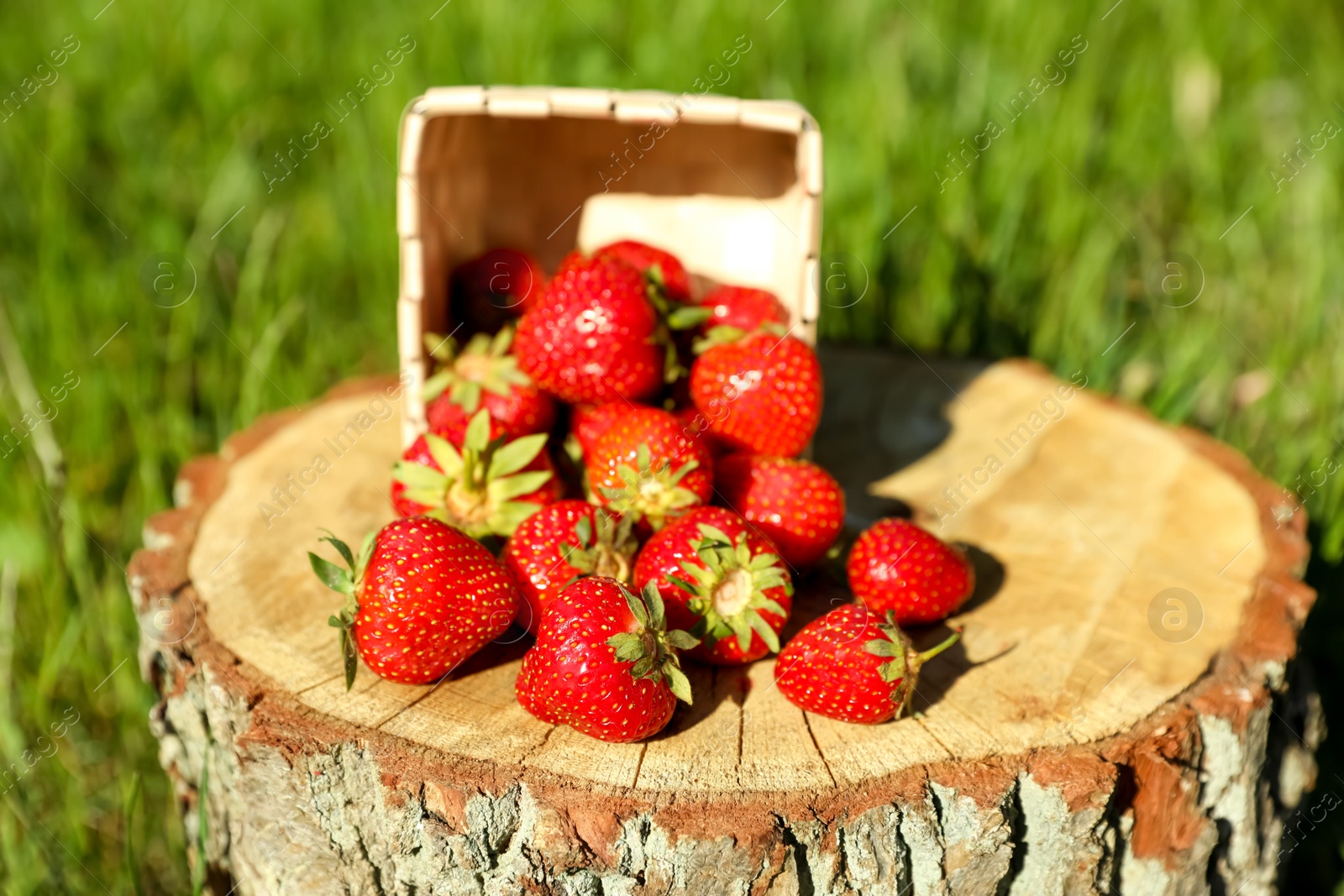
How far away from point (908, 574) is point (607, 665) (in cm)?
44

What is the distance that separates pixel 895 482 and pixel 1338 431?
0.99m

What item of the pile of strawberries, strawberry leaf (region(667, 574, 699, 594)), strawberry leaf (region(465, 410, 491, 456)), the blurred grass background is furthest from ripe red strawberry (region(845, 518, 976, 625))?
the blurred grass background

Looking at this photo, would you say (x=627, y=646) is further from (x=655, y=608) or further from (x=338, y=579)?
(x=338, y=579)

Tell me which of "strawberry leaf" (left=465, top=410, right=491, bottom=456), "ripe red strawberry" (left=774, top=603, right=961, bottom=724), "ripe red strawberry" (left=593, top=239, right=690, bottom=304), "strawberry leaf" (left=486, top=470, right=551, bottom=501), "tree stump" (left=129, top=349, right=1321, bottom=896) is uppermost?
"ripe red strawberry" (left=593, top=239, right=690, bottom=304)

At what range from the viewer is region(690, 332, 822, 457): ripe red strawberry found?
155 cm

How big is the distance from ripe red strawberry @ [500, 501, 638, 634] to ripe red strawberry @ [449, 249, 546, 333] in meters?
0.53

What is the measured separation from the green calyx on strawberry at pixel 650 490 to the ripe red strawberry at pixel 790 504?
0.09m

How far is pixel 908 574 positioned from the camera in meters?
1.42

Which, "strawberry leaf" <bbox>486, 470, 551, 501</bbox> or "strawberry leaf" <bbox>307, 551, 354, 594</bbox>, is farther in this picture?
"strawberry leaf" <bbox>486, 470, 551, 501</bbox>

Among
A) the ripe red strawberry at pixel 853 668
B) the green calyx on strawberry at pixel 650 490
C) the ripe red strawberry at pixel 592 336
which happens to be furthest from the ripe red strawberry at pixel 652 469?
the ripe red strawberry at pixel 853 668

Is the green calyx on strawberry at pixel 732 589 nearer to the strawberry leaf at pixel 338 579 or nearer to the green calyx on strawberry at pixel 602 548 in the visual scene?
the green calyx on strawberry at pixel 602 548

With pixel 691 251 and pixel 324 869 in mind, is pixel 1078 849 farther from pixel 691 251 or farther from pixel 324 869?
pixel 691 251

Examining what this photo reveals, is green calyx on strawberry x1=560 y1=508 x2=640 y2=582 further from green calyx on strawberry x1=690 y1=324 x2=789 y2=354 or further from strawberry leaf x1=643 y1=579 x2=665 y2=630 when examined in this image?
green calyx on strawberry x1=690 y1=324 x2=789 y2=354

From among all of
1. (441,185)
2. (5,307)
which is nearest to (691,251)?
(441,185)
